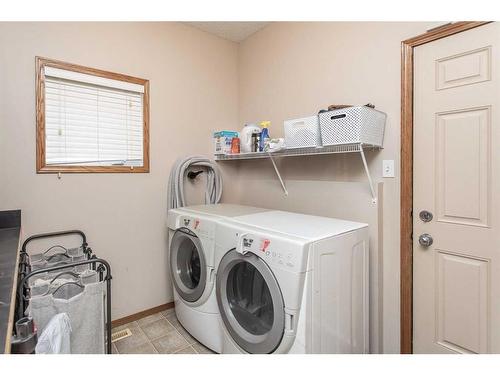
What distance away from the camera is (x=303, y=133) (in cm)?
188

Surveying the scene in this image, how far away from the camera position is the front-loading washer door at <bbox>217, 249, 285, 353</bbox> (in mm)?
1396

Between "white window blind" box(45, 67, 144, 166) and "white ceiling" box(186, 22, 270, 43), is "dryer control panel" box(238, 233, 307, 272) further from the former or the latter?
"white ceiling" box(186, 22, 270, 43)

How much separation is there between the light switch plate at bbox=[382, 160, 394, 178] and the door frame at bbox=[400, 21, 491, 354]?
66 mm

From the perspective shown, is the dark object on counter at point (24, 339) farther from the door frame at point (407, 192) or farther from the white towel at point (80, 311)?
the door frame at point (407, 192)

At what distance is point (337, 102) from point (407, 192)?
2.63 feet

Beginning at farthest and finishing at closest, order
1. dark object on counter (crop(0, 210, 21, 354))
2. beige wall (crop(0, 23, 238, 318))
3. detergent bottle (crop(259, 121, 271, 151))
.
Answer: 1. detergent bottle (crop(259, 121, 271, 151))
2. beige wall (crop(0, 23, 238, 318))
3. dark object on counter (crop(0, 210, 21, 354))

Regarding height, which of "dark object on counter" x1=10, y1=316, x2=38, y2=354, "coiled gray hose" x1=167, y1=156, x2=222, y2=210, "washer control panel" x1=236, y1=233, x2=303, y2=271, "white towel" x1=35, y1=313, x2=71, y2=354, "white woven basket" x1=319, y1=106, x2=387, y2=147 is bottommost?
"white towel" x1=35, y1=313, x2=71, y2=354

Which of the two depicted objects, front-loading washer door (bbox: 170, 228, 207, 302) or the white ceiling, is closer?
front-loading washer door (bbox: 170, 228, 207, 302)

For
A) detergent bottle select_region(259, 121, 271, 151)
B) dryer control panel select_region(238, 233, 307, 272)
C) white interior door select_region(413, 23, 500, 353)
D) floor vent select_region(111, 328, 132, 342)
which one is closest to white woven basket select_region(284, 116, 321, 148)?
detergent bottle select_region(259, 121, 271, 151)

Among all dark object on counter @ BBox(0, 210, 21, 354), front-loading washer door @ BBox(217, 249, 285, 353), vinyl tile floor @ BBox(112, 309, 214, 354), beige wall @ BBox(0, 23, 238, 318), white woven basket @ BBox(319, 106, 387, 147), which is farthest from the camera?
vinyl tile floor @ BBox(112, 309, 214, 354)

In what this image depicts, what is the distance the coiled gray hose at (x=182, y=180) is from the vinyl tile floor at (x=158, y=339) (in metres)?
0.96

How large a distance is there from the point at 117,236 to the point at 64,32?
154 cm

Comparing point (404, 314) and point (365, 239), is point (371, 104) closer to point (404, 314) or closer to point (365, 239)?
point (365, 239)
